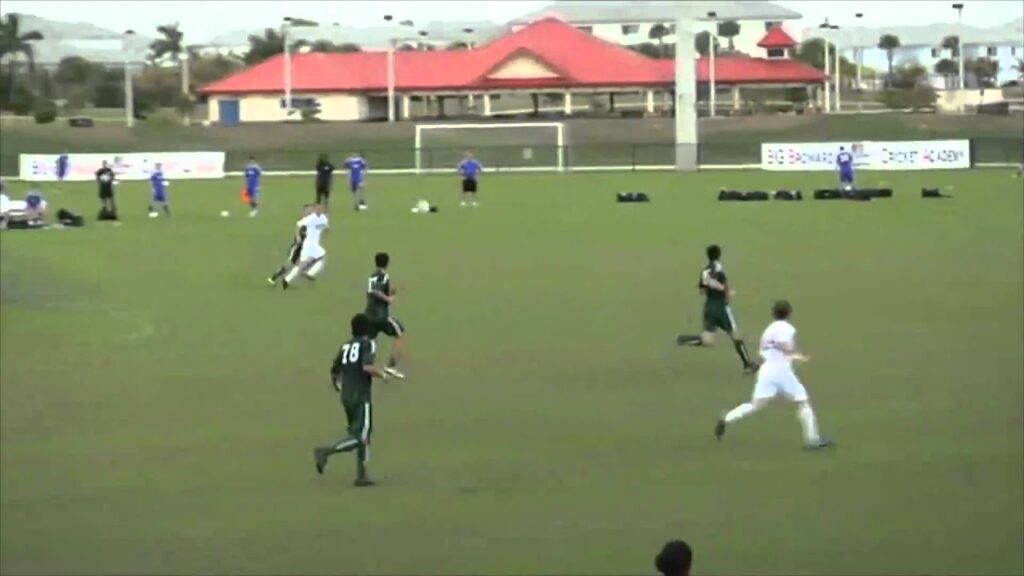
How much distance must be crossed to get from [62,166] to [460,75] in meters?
27.6

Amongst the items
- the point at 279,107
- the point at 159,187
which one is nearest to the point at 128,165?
the point at 279,107

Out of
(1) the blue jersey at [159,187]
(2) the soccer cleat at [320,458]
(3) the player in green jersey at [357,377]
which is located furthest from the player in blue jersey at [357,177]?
(3) the player in green jersey at [357,377]

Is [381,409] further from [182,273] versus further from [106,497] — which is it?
[182,273]

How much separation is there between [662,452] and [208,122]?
7415cm

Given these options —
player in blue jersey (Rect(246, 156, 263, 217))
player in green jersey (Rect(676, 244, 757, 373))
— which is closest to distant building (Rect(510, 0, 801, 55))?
player in blue jersey (Rect(246, 156, 263, 217))

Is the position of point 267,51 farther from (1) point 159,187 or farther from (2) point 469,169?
(1) point 159,187

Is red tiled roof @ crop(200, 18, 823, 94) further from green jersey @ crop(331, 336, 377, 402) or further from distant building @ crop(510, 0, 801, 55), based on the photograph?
green jersey @ crop(331, 336, 377, 402)

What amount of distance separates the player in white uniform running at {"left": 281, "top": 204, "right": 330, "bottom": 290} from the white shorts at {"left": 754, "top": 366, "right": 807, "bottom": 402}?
15958 millimetres

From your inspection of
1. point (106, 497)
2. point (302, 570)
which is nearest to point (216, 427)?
point (106, 497)

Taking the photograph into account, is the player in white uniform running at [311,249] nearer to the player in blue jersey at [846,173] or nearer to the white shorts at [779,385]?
the white shorts at [779,385]

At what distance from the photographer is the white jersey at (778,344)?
1778 centimetres

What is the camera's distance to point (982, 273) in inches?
1361

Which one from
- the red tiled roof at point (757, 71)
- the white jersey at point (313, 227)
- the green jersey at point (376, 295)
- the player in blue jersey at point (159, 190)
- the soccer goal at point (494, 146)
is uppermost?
the red tiled roof at point (757, 71)

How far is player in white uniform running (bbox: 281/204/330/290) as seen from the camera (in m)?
33.1
